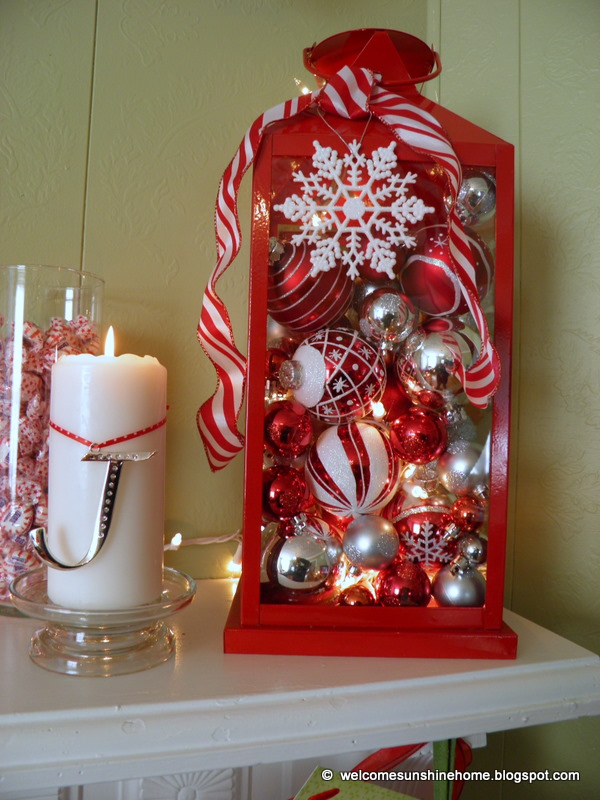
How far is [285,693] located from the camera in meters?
0.49

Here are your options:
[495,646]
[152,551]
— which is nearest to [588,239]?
[495,646]

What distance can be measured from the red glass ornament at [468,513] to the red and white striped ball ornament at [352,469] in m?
0.07

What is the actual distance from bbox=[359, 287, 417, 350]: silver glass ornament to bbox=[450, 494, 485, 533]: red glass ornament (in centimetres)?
17

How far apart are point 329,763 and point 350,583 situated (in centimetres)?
25

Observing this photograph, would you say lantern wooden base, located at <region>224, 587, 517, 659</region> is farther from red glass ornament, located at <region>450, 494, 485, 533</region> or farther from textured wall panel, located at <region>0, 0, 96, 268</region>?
textured wall panel, located at <region>0, 0, 96, 268</region>

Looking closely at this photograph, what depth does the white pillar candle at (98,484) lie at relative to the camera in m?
0.51

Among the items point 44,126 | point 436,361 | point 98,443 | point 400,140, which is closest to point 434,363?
point 436,361

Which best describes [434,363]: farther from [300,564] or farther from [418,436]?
[300,564]

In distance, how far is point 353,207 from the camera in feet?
1.91

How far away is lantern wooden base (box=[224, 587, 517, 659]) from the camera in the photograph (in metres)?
0.57

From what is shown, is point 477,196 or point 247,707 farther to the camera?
point 477,196

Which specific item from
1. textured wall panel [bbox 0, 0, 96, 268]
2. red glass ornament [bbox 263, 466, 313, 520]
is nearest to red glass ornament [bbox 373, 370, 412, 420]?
red glass ornament [bbox 263, 466, 313, 520]

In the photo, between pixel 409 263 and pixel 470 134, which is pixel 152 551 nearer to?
pixel 409 263

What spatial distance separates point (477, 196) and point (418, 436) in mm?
241
